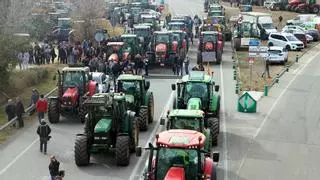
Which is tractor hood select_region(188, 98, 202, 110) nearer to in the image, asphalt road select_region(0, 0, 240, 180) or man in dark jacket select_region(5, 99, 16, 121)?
asphalt road select_region(0, 0, 240, 180)

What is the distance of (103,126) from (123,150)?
1061 mm

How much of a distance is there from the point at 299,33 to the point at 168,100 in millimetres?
26122

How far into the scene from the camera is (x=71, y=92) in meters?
26.4

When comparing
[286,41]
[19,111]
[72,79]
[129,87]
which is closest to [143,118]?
[129,87]

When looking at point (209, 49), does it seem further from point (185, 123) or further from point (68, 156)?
point (185, 123)

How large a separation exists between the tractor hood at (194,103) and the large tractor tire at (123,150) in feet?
11.5

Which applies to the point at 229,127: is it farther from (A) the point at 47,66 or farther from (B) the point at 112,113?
(A) the point at 47,66

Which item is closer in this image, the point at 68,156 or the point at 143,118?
the point at 68,156

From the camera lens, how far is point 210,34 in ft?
137

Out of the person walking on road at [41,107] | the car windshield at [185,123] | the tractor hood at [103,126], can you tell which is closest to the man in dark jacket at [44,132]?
the tractor hood at [103,126]

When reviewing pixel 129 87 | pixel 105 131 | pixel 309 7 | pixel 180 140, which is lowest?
pixel 105 131

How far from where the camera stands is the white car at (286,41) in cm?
5047

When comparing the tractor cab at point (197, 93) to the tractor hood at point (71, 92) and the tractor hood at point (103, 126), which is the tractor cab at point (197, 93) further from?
the tractor hood at point (71, 92)

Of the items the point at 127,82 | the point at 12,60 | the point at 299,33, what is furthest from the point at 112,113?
the point at 299,33
